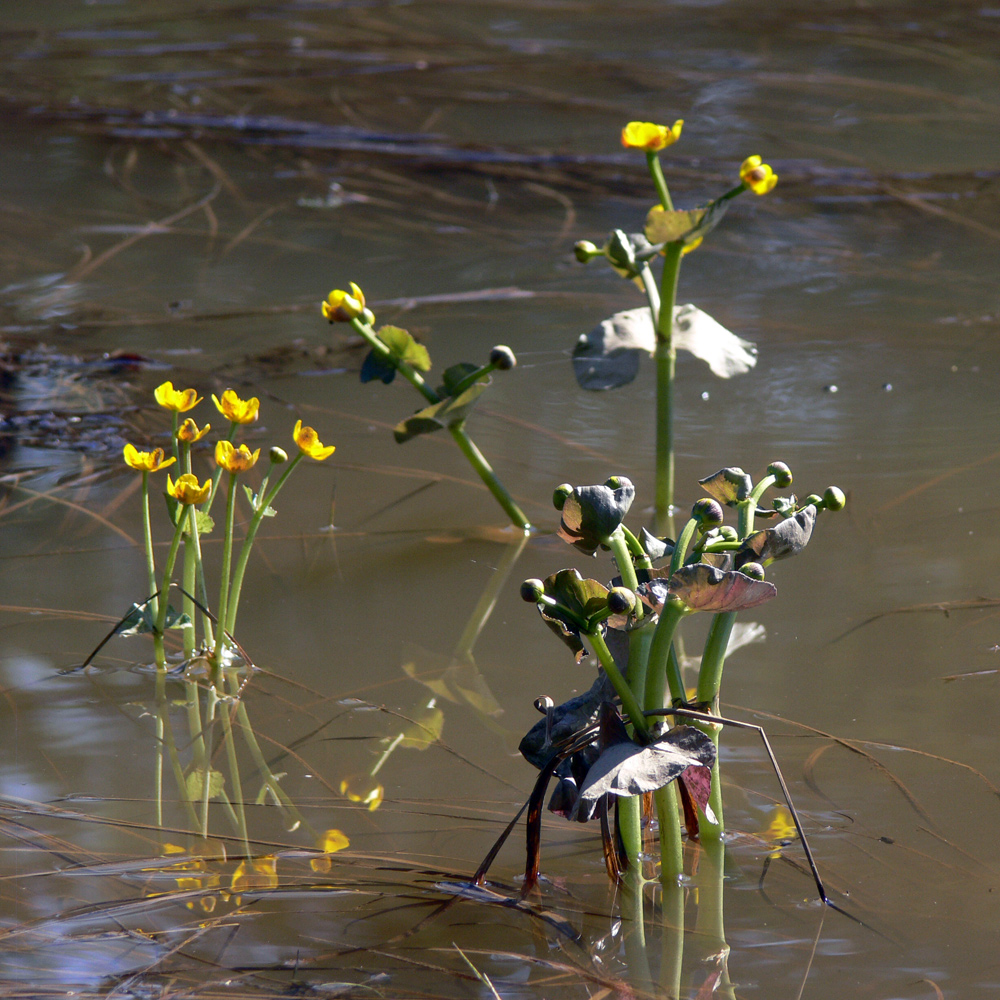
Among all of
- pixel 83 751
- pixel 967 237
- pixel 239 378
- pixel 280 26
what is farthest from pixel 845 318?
pixel 280 26

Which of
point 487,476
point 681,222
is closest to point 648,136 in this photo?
point 681,222

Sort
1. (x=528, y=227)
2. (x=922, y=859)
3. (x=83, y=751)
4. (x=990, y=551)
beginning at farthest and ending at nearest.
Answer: (x=528, y=227), (x=990, y=551), (x=83, y=751), (x=922, y=859)

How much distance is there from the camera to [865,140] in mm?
4734

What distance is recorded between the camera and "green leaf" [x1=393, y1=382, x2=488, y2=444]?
6.30 feet

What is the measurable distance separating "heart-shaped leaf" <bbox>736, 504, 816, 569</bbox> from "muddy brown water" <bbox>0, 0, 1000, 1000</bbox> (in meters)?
0.33

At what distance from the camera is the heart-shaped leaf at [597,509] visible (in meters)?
1.09

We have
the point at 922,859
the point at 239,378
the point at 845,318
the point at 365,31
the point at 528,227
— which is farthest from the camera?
the point at 365,31

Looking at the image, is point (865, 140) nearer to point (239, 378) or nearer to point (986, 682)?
point (239, 378)

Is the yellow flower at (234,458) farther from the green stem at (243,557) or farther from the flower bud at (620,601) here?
the flower bud at (620,601)

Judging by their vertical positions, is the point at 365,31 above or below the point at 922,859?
above

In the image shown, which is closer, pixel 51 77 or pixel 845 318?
pixel 845 318

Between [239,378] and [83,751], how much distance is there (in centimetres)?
147

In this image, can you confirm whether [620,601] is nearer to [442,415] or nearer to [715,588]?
[715,588]

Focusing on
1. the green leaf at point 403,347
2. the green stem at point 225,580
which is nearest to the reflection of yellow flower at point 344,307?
the green leaf at point 403,347
